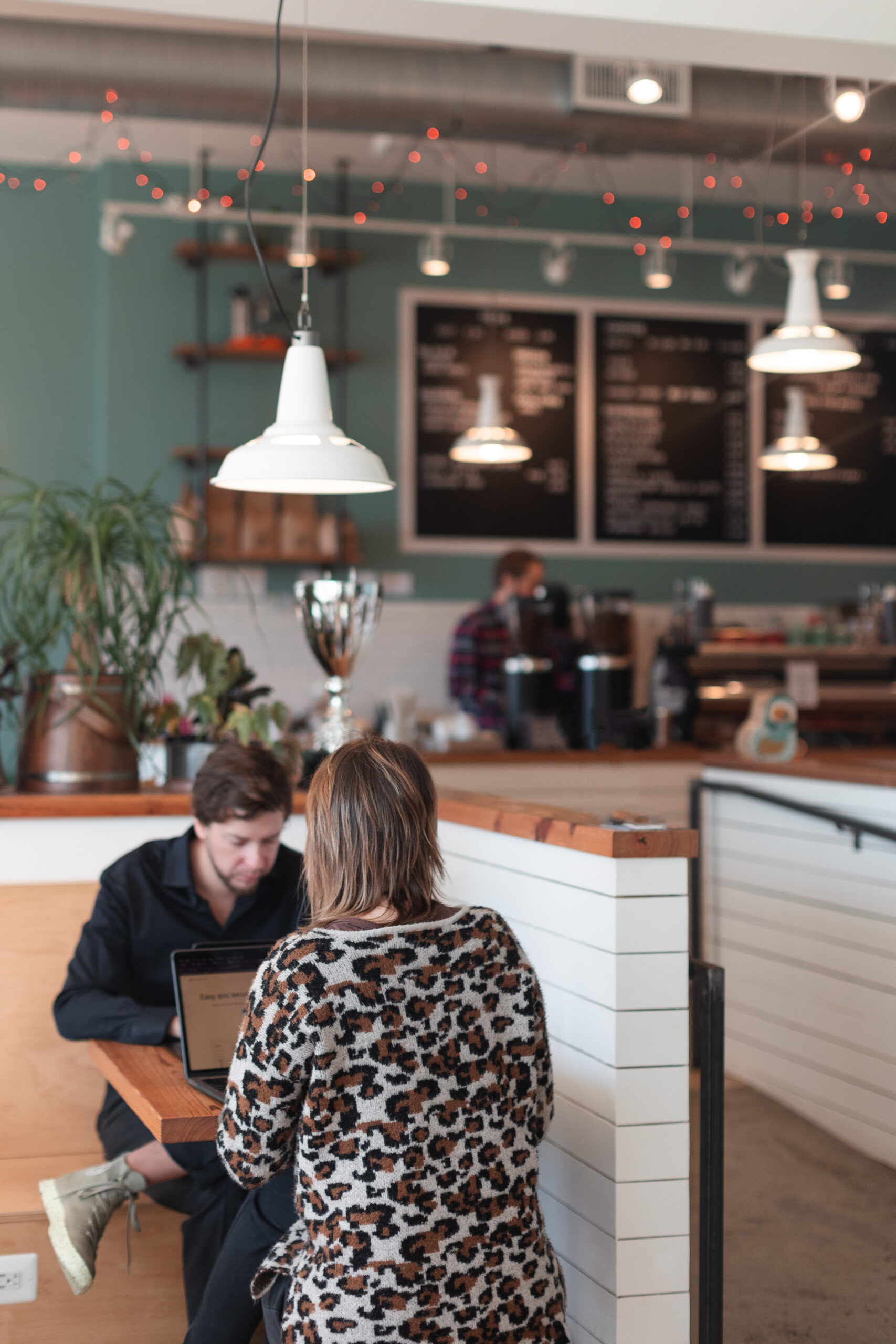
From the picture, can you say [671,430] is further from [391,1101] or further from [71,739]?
[391,1101]

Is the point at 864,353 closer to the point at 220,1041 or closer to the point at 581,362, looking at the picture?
the point at 581,362

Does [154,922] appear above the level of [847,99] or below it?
below

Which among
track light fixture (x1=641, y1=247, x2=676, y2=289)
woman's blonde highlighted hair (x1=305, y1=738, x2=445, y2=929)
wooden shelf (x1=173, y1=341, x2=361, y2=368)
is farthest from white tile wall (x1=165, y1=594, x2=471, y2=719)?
woman's blonde highlighted hair (x1=305, y1=738, x2=445, y2=929)

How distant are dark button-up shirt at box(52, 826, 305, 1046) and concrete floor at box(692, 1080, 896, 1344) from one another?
2.76 feet

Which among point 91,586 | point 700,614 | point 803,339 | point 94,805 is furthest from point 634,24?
point 700,614

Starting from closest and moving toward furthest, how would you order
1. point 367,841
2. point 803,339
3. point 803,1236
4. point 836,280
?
1. point 367,841
2. point 803,1236
3. point 803,339
4. point 836,280

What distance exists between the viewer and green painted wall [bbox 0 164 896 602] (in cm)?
601

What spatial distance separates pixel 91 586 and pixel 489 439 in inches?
115

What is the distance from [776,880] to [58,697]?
2.26 metres

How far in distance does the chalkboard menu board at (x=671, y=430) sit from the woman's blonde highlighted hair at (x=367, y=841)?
5.01 metres

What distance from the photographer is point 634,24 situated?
3.05m

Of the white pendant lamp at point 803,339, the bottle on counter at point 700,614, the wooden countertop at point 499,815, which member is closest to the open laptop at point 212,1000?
the wooden countertop at point 499,815

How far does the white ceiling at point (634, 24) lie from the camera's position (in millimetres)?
2988

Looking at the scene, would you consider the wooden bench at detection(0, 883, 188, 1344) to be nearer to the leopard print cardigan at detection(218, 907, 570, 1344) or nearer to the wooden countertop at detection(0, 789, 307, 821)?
the wooden countertop at detection(0, 789, 307, 821)
